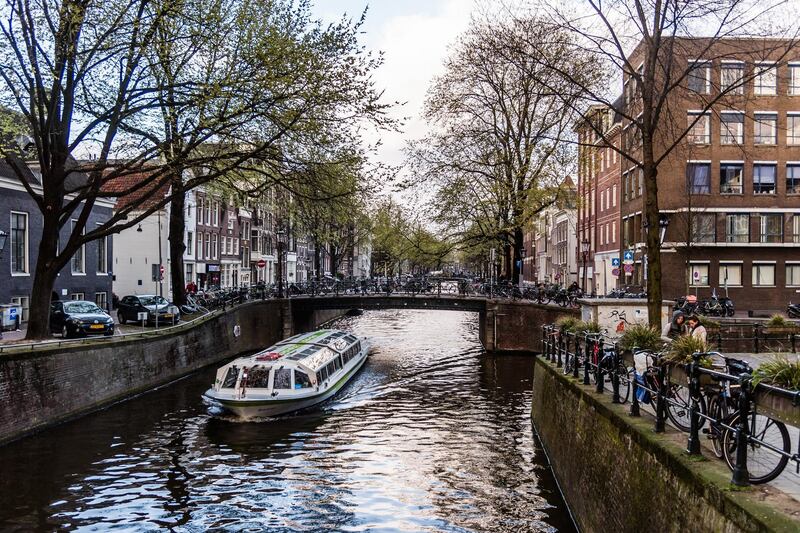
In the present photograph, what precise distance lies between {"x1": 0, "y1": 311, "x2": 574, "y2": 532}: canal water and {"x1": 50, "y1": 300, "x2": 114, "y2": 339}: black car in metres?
3.25

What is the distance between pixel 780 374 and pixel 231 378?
19001 mm

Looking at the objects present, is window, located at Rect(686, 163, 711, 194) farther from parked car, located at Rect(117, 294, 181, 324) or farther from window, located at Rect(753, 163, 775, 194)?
parked car, located at Rect(117, 294, 181, 324)

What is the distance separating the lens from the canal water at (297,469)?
1294 cm

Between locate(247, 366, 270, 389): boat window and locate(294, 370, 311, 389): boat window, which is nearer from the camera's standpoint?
locate(247, 366, 270, 389): boat window

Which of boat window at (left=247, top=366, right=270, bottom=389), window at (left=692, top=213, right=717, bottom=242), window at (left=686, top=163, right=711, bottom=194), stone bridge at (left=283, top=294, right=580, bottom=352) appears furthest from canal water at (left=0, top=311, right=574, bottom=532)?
window at (left=686, top=163, right=711, bottom=194)

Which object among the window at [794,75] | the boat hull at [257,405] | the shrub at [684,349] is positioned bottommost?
the boat hull at [257,405]

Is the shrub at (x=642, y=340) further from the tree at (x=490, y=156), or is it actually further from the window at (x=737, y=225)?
the window at (x=737, y=225)

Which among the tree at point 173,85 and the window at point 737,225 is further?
the window at point 737,225

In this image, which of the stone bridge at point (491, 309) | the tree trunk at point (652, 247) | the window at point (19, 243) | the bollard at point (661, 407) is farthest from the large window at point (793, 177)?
the window at point (19, 243)

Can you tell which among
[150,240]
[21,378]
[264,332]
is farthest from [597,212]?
[21,378]

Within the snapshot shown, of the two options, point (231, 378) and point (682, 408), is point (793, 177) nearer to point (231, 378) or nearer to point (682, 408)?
point (231, 378)

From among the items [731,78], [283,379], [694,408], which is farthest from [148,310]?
[694,408]

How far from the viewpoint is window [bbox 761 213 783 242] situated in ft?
145

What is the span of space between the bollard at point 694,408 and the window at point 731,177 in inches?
1582
